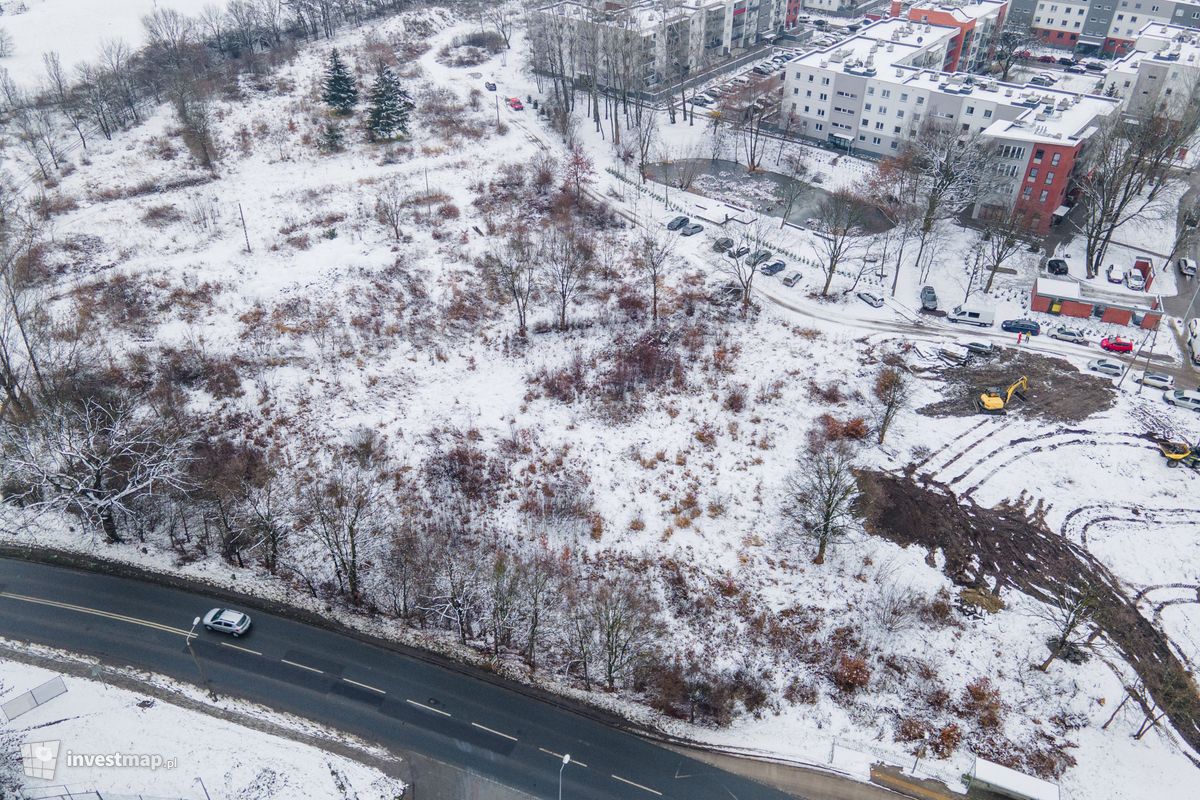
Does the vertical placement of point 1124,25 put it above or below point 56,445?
above

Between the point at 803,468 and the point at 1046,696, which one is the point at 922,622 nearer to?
the point at 1046,696

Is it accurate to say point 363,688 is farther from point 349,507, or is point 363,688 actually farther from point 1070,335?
point 1070,335

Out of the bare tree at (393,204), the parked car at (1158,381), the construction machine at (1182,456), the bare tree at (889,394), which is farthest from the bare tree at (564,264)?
the parked car at (1158,381)

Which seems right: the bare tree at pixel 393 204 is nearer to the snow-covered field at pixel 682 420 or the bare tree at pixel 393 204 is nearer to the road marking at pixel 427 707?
the snow-covered field at pixel 682 420

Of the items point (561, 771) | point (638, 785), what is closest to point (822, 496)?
point (638, 785)

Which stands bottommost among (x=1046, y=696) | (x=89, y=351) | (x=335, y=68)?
(x=1046, y=696)

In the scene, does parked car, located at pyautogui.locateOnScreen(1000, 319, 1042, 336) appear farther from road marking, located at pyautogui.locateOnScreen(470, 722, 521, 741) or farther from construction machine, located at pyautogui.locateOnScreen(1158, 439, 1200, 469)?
road marking, located at pyautogui.locateOnScreen(470, 722, 521, 741)

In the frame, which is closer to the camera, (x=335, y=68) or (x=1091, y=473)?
(x=1091, y=473)

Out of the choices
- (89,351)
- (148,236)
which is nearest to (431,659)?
(89,351)
